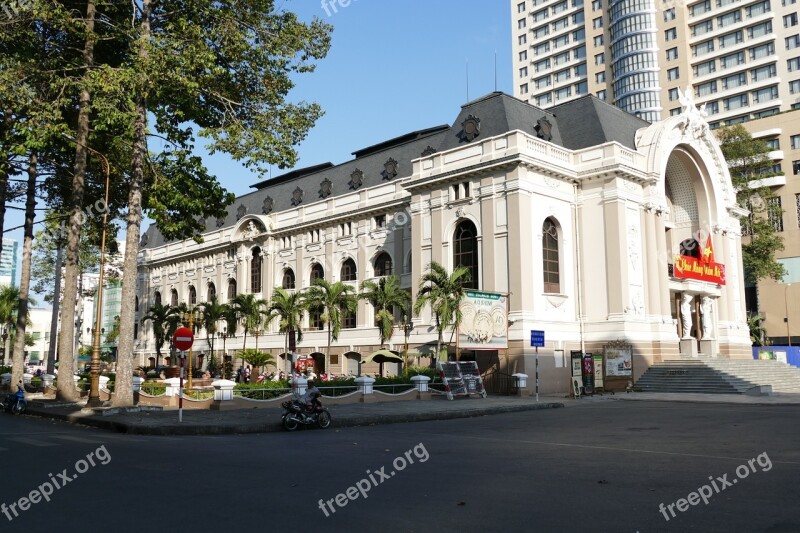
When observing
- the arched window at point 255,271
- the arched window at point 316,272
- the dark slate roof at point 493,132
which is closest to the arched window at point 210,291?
the arched window at point 255,271

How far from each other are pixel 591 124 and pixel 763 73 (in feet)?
164

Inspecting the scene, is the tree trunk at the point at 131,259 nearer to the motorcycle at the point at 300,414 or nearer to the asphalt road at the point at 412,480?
the asphalt road at the point at 412,480

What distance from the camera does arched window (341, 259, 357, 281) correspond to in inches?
1879

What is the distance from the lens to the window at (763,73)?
75812 millimetres

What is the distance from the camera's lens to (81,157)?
2509cm

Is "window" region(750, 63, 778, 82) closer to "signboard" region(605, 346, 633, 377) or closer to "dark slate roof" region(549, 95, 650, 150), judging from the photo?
"dark slate roof" region(549, 95, 650, 150)

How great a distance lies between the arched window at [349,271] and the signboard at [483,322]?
662 inches

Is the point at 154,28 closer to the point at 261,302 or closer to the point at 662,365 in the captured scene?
the point at 261,302

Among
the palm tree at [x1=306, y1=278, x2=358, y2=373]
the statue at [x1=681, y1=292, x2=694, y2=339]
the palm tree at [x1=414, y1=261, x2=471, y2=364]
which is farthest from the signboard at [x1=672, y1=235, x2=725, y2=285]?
the palm tree at [x1=306, y1=278, x2=358, y2=373]

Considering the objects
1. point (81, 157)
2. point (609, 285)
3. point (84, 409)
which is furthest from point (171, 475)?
point (609, 285)

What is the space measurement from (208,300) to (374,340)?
22929 mm

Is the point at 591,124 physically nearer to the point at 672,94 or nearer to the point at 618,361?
the point at 618,361

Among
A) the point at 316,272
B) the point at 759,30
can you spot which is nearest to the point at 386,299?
the point at 316,272

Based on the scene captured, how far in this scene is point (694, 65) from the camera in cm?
8238
